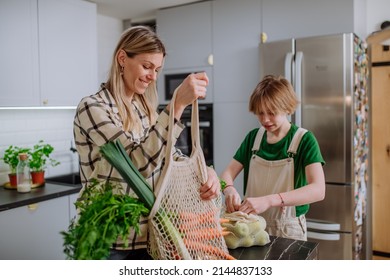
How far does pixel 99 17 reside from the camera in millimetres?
1900

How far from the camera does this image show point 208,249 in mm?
615

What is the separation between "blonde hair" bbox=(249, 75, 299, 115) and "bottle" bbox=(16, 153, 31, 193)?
96 cm

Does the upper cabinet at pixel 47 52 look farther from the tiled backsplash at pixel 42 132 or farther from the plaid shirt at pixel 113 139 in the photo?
the plaid shirt at pixel 113 139

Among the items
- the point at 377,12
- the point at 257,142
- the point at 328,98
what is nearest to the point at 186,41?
the point at 328,98

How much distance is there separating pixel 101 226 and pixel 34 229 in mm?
1064

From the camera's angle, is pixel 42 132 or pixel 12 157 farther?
pixel 42 132

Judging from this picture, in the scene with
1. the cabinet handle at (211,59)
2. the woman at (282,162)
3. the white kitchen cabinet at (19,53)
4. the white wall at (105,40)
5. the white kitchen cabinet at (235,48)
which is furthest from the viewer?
the white wall at (105,40)

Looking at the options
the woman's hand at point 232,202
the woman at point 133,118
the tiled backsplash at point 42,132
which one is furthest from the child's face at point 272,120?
the tiled backsplash at point 42,132

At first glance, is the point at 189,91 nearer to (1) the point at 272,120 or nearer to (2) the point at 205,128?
(1) the point at 272,120

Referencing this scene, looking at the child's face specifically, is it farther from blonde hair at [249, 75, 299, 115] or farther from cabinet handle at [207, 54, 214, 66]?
cabinet handle at [207, 54, 214, 66]

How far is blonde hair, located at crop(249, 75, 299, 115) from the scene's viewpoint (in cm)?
95

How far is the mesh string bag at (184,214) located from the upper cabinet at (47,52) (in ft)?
3.65

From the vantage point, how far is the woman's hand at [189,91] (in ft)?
1.82
